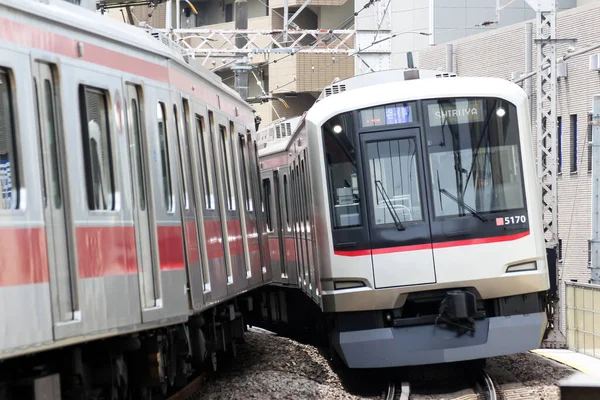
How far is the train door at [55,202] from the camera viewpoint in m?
6.36

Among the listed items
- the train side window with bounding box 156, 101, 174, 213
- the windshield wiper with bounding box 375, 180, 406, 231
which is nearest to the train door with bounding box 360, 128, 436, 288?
the windshield wiper with bounding box 375, 180, 406, 231

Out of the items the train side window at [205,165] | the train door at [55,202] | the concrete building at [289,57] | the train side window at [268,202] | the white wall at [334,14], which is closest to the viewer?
the train door at [55,202]

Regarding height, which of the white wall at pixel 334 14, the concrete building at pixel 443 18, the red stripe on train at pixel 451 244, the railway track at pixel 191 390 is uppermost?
the white wall at pixel 334 14

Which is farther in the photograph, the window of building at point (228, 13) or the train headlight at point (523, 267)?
the window of building at point (228, 13)

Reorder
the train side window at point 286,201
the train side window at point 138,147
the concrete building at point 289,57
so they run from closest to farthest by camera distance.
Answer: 1. the train side window at point 138,147
2. the train side window at point 286,201
3. the concrete building at point 289,57

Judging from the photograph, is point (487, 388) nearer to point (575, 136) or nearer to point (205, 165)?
point (205, 165)

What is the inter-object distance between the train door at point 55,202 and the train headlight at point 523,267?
637 centimetres

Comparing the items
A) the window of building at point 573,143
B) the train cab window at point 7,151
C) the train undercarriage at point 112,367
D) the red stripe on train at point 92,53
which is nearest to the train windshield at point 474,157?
the train undercarriage at point 112,367

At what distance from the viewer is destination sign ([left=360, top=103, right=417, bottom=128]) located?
12391 millimetres

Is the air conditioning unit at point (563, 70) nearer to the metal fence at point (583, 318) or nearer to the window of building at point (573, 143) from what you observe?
the window of building at point (573, 143)

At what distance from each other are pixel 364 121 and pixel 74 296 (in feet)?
20.5

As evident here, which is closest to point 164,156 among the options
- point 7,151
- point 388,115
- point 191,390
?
point 7,151

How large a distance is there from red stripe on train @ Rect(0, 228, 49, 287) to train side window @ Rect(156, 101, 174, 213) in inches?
94.8

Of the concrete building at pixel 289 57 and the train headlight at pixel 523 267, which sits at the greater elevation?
the concrete building at pixel 289 57
